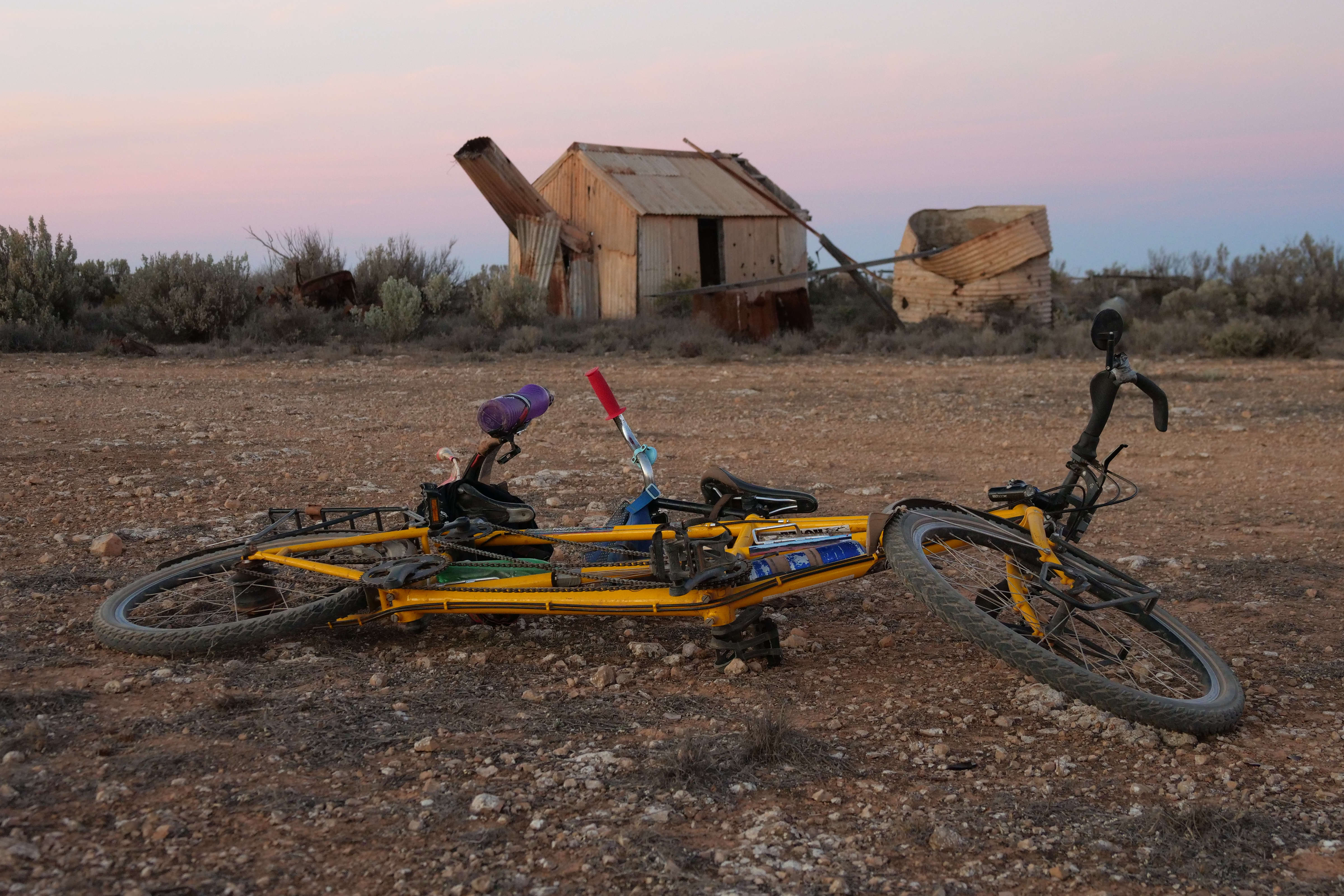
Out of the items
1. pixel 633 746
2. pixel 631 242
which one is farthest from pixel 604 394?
pixel 631 242

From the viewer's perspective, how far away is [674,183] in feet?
79.3

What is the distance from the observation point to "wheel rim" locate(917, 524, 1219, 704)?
11.5 ft

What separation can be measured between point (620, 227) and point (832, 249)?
442 cm

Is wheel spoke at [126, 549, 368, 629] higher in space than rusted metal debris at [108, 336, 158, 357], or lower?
lower

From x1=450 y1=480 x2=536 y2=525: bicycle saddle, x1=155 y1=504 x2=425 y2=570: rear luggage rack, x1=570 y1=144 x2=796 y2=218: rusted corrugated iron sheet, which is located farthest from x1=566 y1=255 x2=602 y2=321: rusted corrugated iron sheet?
x1=450 y1=480 x2=536 y2=525: bicycle saddle

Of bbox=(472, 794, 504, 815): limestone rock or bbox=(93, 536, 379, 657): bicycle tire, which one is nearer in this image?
bbox=(472, 794, 504, 815): limestone rock

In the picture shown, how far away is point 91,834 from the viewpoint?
258 centimetres

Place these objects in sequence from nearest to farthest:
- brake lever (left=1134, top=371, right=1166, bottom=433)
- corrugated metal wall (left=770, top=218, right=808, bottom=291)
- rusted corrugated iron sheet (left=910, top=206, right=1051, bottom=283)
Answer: brake lever (left=1134, top=371, right=1166, bottom=433), rusted corrugated iron sheet (left=910, top=206, right=1051, bottom=283), corrugated metal wall (left=770, top=218, right=808, bottom=291)

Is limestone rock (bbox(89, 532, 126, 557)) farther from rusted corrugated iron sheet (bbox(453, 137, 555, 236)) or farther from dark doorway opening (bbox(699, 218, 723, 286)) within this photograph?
dark doorway opening (bbox(699, 218, 723, 286))

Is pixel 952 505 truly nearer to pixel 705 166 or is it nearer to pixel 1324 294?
pixel 1324 294

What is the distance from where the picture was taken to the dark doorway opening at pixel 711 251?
78.2 ft

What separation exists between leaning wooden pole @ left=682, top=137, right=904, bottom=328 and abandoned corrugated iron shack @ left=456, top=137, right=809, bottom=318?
0.29 meters

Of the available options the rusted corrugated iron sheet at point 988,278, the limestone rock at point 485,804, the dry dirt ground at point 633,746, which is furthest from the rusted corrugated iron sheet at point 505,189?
the limestone rock at point 485,804

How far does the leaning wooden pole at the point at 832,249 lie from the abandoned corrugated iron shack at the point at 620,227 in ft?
0.95
